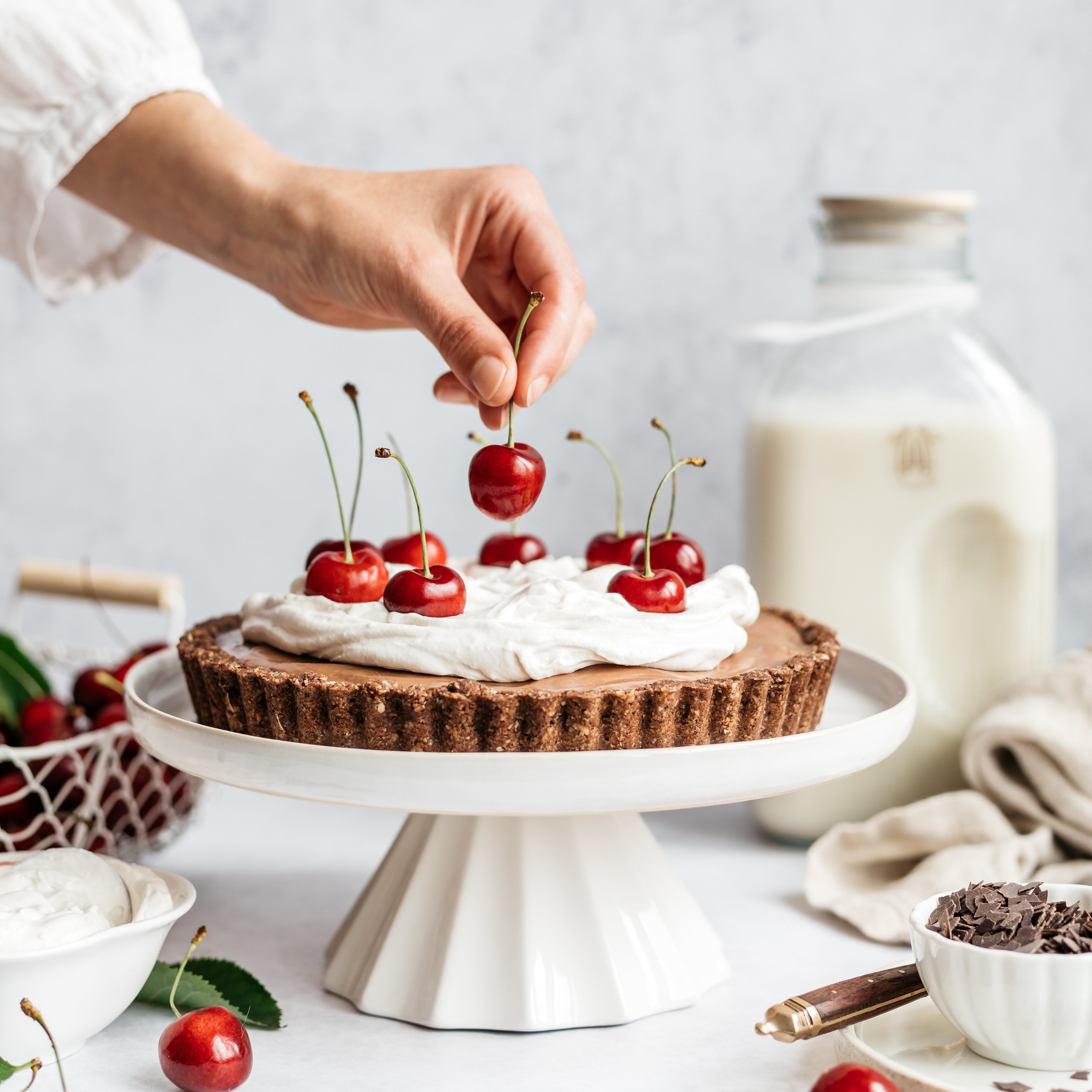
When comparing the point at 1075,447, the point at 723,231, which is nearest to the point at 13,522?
the point at 723,231

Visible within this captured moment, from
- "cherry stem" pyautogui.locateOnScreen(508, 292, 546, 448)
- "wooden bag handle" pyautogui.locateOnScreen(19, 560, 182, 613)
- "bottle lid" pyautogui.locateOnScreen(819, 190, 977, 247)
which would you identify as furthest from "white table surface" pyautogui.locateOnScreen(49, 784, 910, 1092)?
"bottle lid" pyautogui.locateOnScreen(819, 190, 977, 247)

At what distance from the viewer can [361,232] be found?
1.12 metres

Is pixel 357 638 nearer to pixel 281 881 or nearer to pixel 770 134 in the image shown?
pixel 281 881

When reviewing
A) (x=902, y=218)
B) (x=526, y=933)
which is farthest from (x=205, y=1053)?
(x=902, y=218)

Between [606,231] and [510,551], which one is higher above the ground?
[606,231]

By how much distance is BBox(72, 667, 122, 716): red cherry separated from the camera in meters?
1.37

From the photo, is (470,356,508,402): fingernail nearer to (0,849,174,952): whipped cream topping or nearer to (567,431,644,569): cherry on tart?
(567,431,644,569): cherry on tart

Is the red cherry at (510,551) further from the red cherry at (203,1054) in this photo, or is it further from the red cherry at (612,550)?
the red cherry at (203,1054)

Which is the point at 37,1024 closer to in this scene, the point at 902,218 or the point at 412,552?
the point at 412,552

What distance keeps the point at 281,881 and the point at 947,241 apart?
104cm

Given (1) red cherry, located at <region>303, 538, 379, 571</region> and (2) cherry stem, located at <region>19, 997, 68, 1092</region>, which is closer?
(2) cherry stem, located at <region>19, 997, 68, 1092</region>

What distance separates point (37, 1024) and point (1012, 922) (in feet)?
2.14

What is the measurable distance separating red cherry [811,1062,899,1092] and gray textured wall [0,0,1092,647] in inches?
41.0

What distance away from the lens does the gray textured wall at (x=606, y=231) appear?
1.69 m
